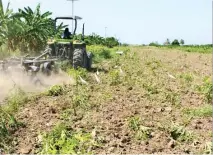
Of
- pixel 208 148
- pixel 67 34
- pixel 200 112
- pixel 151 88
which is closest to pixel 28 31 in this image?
pixel 67 34

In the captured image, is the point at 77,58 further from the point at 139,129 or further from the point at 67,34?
the point at 139,129

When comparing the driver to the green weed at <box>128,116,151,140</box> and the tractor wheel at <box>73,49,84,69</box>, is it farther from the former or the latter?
the green weed at <box>128,116,151,140</box>

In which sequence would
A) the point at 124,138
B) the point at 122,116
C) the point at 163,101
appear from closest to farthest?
1. the point at 124,138
2. the point at 122,116
3. the point at 163,101

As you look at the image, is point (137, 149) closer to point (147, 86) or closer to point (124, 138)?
point (124, 138)

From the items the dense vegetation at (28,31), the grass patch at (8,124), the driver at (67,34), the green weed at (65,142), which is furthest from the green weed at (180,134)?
the dense vegetation at (28,31)

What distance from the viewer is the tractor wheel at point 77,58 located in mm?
12586

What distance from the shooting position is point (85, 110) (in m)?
6.95

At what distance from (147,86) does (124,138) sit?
4026 millimetres

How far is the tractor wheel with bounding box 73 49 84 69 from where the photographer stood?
12.6 metres

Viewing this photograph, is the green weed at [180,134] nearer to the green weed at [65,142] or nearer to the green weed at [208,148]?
the green weed at [208,148]

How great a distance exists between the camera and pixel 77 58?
1259cm

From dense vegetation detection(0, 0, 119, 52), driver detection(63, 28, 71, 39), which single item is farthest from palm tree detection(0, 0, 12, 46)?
driver detection(63, 28, 71, 39)

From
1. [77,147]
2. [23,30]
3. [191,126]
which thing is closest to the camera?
[77,147]

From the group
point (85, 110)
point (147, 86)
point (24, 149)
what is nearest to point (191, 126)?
point (85, 110)
